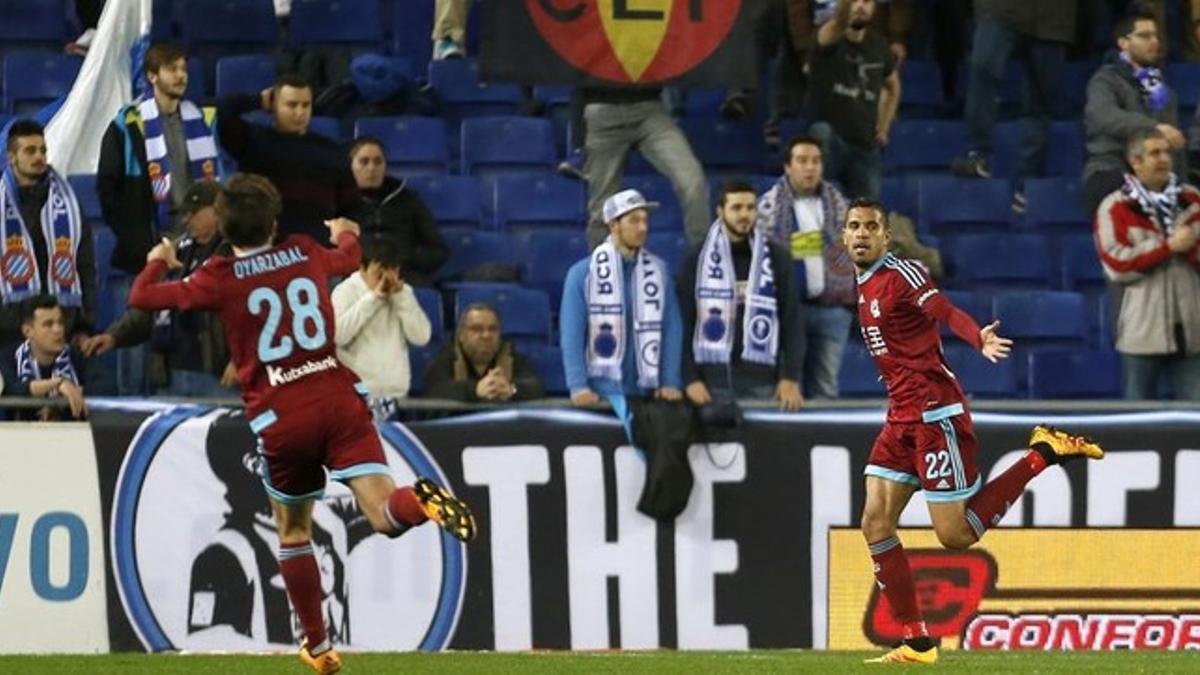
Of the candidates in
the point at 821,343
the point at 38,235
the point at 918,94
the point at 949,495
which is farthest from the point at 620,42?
the point at 949,495

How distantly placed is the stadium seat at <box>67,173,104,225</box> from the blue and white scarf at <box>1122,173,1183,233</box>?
5924 mm

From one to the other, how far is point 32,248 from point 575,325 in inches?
111

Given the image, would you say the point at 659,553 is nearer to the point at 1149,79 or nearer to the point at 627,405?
the point at 627,405

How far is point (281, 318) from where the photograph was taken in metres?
10.1

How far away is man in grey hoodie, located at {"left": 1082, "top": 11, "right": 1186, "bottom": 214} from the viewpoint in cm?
1523

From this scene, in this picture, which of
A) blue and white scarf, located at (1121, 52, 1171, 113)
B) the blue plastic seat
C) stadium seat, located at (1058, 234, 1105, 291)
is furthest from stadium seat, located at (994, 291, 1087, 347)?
the blue plastic seat

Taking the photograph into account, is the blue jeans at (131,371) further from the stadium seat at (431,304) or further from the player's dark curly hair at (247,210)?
the player's dark curly hair at (247,210)

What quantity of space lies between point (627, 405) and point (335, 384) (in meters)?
3.46

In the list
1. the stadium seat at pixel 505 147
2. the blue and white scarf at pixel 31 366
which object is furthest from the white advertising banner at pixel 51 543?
the stadium seat at pixel 505 147

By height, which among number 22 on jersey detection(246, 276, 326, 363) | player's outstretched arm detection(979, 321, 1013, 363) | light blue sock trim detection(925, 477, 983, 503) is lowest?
light blue sock trim detection(925, 477, 983, 503)

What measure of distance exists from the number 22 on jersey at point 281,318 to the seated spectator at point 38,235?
149 inches

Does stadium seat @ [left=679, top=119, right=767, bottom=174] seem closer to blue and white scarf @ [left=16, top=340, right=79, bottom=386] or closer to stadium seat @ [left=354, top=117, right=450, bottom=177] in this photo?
stadium seat @ [left=354, top=117, right=450, bottom=177]

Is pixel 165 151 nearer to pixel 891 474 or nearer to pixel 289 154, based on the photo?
pixel 289 154

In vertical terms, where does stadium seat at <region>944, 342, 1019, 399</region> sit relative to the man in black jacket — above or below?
below
